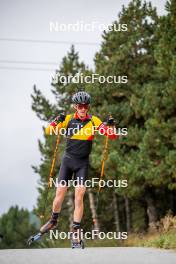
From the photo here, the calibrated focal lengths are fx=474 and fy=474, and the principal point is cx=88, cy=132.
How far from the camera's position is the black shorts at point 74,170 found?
27.0 ft

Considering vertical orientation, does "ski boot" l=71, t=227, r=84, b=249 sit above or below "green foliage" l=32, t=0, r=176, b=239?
below

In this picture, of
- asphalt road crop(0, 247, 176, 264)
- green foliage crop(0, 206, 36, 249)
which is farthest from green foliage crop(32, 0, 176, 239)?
green foliage crop(0, 206, 36, 249)

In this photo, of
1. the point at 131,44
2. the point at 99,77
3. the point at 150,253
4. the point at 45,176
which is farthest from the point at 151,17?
the point at 150,253

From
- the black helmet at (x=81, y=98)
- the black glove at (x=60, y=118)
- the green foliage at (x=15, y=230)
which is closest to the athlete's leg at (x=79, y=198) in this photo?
the black glove at (x=60, y=118)

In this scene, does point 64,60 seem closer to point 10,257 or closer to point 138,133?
point 138,133

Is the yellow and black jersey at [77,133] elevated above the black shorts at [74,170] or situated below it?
above

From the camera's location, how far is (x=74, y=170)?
834 cm

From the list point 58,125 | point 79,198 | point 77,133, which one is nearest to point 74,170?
point 79,198

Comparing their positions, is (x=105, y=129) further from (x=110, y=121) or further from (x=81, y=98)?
(x=81, y=98)

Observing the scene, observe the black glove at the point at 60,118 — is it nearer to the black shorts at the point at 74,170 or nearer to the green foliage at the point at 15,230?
the black shorts at the point at 74,170

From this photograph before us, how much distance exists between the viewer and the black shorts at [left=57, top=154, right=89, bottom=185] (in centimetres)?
824

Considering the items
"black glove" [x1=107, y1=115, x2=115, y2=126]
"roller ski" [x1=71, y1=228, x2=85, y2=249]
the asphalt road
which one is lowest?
the asphalt road

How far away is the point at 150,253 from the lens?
889cm

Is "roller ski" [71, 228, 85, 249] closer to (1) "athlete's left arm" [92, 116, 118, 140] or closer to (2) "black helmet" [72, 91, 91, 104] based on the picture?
(1) "athlete's left arm" [92, 116, 118, 140]
